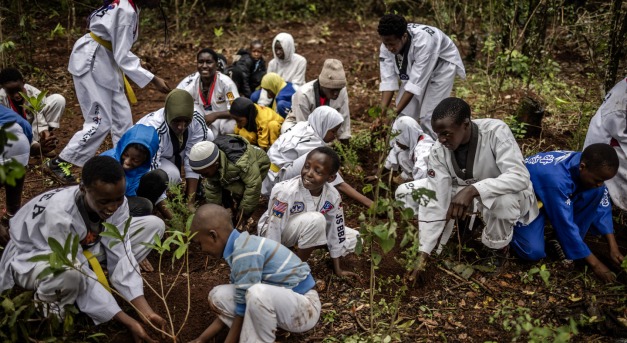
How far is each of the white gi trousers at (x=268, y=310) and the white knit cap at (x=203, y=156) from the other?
1.20 metres

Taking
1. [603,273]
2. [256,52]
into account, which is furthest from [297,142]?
[256,52]

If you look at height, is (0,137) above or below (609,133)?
above

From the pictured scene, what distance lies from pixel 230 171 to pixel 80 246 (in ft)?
4.40

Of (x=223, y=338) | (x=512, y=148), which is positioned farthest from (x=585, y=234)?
(x=223, y=338)

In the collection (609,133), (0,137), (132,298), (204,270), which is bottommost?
(204,270)

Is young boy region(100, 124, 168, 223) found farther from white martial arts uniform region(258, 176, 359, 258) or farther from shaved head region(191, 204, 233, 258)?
shaved head region(191, 204, 233, 258)

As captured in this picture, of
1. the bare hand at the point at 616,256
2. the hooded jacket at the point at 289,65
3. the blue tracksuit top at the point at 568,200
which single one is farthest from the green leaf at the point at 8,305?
the hooded jacket at the point at 289,65

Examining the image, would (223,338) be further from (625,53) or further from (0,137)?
(625,53)

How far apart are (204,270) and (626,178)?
339 centimetres

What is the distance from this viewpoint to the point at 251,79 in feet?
22.7

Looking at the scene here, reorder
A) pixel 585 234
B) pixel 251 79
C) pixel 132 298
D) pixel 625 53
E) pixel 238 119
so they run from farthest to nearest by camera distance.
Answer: pixel 251 79 < pixel 625 53 < pixel 238 119 < pixel 585 234 < pixel 132 298

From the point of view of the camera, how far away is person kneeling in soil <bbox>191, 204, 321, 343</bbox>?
→ 2.88 metres

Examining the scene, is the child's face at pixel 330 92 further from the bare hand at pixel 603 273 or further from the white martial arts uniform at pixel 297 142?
the bare hand at pixel 603 273

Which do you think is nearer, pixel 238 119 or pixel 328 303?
pixel 328 303
